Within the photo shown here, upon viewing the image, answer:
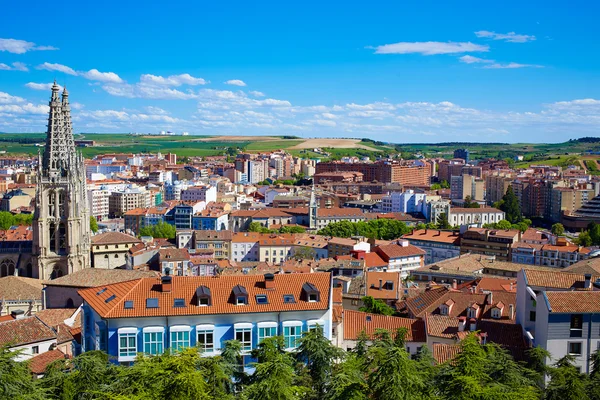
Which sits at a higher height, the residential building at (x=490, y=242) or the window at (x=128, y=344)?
the window at (x=128, y=344)

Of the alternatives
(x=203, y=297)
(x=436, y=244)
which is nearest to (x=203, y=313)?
(x=203, y=297)

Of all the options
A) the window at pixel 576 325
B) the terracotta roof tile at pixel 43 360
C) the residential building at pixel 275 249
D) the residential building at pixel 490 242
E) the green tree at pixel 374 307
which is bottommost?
the residential building at pixel 275 249

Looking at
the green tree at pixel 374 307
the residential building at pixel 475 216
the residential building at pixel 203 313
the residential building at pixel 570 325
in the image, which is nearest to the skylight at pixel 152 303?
the residential building at pixel 203 313

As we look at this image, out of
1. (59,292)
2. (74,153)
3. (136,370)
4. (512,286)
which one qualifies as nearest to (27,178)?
(74,153)

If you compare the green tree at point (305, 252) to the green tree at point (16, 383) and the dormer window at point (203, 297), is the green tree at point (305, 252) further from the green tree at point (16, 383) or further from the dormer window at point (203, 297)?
the green tree at point (16, 383)

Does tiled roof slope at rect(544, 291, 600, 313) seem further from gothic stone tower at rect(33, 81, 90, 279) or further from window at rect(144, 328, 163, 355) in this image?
gothic stone tower at rect(33, 81, 90, 279)

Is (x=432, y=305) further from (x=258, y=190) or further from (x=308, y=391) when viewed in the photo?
(x=258, y=190)

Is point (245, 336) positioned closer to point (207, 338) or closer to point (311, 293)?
point (207, 338)
